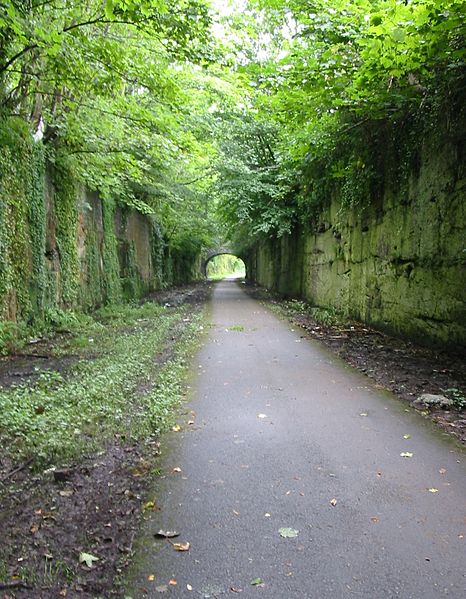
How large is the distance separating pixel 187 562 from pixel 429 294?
588cm

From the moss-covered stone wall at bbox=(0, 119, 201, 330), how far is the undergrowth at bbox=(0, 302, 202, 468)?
158 centimetres

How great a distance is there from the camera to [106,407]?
475 centimetres

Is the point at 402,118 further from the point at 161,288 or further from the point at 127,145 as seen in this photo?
the point at 161,288

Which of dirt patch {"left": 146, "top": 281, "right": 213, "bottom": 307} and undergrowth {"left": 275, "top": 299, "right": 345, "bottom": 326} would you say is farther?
dirt patch {"left": 146, "top": 281, "right": 213, "bottom": 307}

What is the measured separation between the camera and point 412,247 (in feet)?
24.8

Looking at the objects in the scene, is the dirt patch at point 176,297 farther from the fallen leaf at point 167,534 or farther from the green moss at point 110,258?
the fallen leaf at point 167,534

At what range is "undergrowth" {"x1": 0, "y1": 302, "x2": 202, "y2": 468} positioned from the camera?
3.90 m

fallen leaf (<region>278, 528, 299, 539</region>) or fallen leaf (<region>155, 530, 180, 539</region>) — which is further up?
fallen leaf (<region>155, 530, 180, 539</region>)

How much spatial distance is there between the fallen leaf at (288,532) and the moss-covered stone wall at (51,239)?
656cm

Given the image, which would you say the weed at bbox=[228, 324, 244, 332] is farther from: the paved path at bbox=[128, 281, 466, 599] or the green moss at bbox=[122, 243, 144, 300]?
the green moss at bbox=[122, 243, 144, 300]

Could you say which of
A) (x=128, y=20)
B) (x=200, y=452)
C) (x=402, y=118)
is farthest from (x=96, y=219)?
(x=200, y=452)

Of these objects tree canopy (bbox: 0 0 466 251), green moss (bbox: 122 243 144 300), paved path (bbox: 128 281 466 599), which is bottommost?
paved path (bbox: 128 281 466 599)

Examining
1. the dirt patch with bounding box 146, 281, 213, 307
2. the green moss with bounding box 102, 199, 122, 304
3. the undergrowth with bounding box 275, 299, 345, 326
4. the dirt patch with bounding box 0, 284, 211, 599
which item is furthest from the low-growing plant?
the dirt patch with bounding box 146, 281, 213, 307

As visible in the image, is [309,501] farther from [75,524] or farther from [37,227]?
[37,227]
